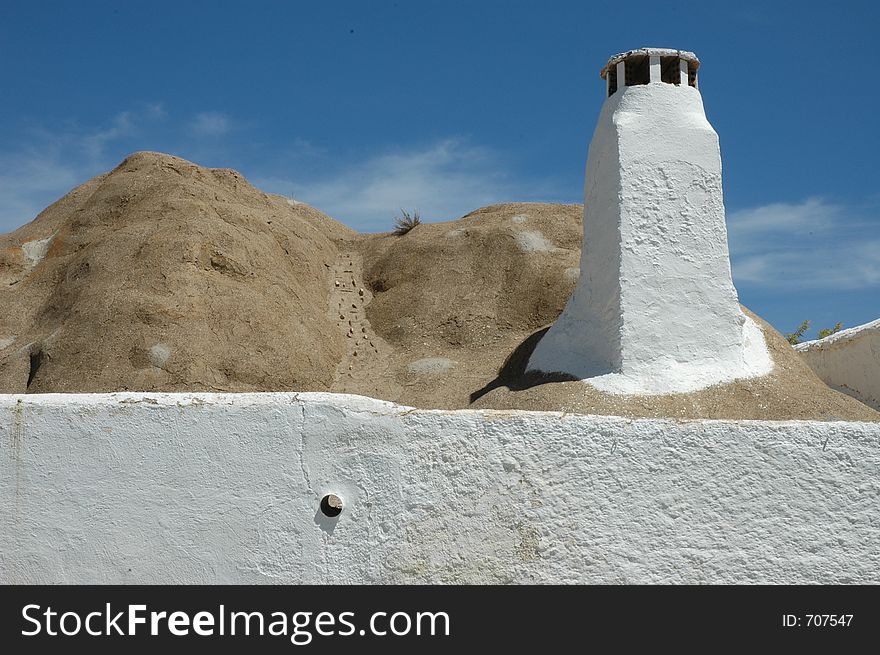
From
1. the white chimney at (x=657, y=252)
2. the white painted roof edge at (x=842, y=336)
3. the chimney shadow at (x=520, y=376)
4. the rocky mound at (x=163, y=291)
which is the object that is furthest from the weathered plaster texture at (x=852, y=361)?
the rocky mound at (x=163, y=291)

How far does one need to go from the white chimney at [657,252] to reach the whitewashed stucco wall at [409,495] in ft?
24.7

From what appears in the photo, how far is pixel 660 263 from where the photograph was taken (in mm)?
13344

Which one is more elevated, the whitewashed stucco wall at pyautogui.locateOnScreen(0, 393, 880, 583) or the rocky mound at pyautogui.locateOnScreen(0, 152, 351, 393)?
the rocky mound at pyautogui.locateOnScreen(0, 152, 351, 393)

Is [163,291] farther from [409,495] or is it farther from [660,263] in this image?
[409,495]

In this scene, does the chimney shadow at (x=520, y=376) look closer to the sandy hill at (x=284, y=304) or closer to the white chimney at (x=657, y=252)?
the sandy hill at (x=284, y=304)

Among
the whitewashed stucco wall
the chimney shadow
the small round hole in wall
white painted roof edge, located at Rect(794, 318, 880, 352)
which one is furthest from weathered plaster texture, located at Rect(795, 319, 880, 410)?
the small round hole in wall

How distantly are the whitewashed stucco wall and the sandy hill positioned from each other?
23.2ft

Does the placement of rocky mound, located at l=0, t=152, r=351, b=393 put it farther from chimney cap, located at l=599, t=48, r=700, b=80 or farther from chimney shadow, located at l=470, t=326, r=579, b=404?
chimney cap, located at l=599, t=48, r=700, b=80

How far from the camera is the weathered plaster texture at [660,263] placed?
514 inches

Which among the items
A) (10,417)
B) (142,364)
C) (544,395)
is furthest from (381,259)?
(10,417)

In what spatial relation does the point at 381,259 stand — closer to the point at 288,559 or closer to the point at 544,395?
the point at 544,395

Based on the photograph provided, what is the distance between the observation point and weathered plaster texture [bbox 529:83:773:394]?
42.8 feet

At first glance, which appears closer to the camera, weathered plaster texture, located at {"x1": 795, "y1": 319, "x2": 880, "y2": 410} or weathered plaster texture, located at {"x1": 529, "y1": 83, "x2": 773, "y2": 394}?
weathered plaster texture, located at {"x1": 529, "y1": 83, "x2": 773, "y2": 394}

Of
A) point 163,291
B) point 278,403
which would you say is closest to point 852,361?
point 278,403
